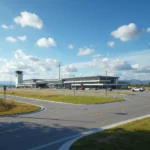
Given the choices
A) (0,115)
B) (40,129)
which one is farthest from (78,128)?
(0,115)

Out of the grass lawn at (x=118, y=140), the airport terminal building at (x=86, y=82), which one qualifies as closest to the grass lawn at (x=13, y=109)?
the grass lawn at (x=118, y=140)

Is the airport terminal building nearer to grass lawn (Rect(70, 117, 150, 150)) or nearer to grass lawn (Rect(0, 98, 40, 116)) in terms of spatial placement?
grass lawn (Rect(0, 98, 40, 116))

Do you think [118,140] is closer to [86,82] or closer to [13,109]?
[13,109]

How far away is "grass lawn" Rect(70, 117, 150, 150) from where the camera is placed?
31.7ft

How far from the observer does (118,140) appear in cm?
1070

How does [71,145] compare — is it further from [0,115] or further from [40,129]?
[0,115]

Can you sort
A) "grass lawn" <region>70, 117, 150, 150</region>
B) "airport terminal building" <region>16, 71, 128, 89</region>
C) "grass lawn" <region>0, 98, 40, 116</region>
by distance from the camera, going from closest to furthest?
1. "grass lawn" <region>70, 117, 150, 150</region>
2. "grass lawn" <region>0, 98, 40, 116</region>
3. "airport terminal building" <region>16, 71, 128, 89</region>

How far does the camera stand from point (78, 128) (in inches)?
569

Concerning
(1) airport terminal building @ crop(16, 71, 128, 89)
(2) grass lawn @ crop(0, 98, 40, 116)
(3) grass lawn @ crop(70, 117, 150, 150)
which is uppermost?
(1) airport terminal building @ crop(16, 71, 128, 89)

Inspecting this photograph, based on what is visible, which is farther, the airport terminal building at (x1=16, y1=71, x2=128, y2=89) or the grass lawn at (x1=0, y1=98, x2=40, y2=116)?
the airport terminal building at (x1=16, y1=71, x2=128, y2=89)

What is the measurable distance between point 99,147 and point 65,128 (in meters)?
5.08

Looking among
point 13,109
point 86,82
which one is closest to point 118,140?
point 13,109

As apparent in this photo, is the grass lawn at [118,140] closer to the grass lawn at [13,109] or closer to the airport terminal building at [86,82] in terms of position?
the grass lawn at [13,109]

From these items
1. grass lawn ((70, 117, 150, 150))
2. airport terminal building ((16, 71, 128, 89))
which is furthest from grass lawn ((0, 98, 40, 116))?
airport terminal building ((16, 71, 128, 89))
